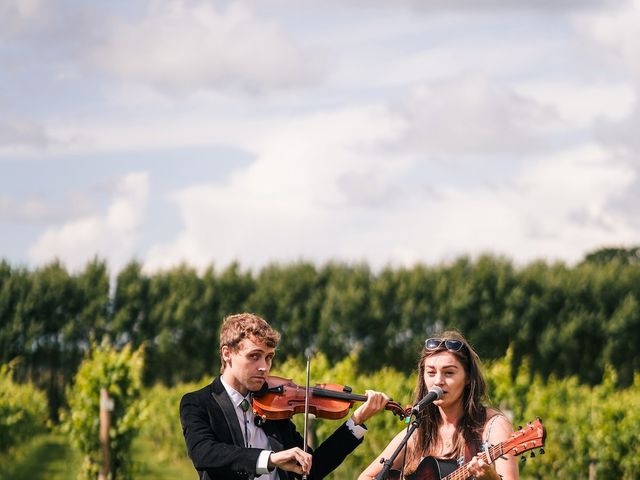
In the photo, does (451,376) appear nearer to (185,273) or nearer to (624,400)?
(624,400)

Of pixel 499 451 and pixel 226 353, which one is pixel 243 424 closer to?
pixel 226 353

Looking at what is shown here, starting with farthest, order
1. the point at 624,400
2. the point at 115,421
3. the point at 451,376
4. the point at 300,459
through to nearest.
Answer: the point at 624,400
the point at 115,421
the point at 451,376
the point at 300,459

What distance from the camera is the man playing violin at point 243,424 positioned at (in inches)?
186

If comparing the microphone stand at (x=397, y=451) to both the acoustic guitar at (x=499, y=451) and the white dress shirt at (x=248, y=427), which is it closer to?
the acoustic guitar at (x=499, y=451)

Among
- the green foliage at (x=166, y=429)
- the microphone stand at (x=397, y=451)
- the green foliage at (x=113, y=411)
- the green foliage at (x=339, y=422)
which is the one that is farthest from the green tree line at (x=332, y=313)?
the microphone stand at (x=397, y=451)

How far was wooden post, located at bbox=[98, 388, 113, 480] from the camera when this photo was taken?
563 inches

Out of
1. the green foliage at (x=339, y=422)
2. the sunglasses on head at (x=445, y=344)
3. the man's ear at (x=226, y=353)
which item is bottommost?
the green foliage at (x=339, y=422)

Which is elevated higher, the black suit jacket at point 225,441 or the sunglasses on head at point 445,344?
the sunglasses on head at point 445,344

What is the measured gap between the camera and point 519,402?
745 inches

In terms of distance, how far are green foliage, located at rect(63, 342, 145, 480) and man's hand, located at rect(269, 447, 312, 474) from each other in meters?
10.7

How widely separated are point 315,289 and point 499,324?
7.09 meters

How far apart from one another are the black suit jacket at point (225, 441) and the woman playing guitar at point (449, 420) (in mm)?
268

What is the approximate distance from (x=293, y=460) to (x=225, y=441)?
514 mm

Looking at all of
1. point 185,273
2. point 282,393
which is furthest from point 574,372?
point 282,393
